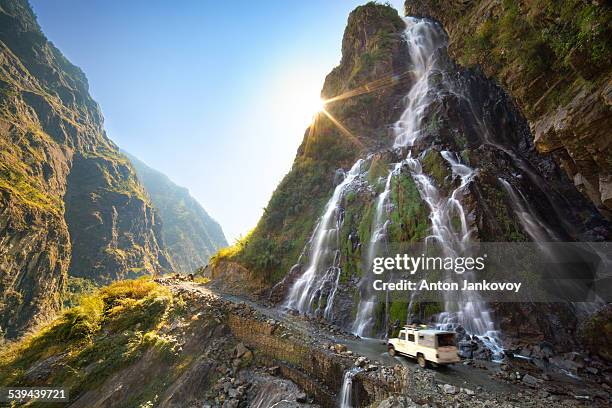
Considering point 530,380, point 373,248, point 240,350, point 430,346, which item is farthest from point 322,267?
point 530,380

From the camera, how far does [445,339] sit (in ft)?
38.6

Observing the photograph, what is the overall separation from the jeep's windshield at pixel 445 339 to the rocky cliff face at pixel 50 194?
5233 centimetres

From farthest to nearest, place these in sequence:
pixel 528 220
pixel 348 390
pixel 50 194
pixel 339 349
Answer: pixel 50 194
pixel 528 220
pixel 339 349
pixel 348 390

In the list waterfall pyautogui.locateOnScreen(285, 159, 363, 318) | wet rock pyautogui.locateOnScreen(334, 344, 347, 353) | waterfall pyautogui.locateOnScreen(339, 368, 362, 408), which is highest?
waterfall pyautogui.locateOnScreen(285, 159, 363, 318)

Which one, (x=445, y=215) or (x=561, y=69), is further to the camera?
(x=445, y=215)

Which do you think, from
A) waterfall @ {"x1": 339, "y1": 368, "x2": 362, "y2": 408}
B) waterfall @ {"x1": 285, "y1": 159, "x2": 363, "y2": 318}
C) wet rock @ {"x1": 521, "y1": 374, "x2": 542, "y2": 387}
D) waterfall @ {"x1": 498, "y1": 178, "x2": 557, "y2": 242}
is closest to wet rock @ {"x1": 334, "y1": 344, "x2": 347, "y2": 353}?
waterfall @ {"x1": 339, "y1": 368, "x2": 362, "y2": 408}

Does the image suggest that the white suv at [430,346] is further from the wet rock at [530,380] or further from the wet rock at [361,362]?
the wet rock at [530,380]

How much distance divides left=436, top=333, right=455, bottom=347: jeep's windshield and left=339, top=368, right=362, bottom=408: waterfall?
11.3 feet

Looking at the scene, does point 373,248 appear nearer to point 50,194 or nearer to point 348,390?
point 348,390

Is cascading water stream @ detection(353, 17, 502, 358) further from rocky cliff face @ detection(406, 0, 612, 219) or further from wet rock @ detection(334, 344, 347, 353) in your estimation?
rocky cliff face @ detection(406, 0, 612, 219)

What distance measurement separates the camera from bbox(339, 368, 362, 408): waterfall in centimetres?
1108

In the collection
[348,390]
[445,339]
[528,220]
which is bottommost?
[348,390]

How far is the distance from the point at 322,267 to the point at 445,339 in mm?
12815

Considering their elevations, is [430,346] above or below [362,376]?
above
